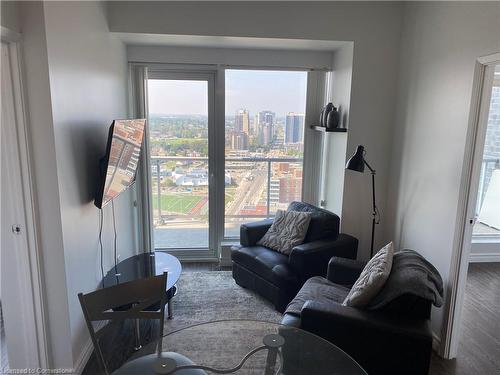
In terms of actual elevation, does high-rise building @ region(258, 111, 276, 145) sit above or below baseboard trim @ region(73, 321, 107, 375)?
above

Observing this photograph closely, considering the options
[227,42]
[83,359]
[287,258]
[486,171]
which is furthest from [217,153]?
[486,171]

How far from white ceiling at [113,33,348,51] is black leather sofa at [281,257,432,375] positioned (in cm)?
236

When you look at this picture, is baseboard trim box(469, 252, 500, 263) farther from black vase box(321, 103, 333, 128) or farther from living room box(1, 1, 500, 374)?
black vase box(321, 103, 333, 128)

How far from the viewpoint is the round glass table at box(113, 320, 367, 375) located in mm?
1809

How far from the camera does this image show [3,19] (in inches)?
68.6

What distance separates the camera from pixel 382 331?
80.0 inches

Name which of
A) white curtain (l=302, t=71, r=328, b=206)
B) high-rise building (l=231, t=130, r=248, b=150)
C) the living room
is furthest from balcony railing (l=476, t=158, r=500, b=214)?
high-rise building (l=231, t=130, r=248, b=150)

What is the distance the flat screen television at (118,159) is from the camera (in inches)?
98.4

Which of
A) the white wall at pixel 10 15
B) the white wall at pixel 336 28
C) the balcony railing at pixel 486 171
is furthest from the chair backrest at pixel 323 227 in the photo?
the white wall at pixel 10 15

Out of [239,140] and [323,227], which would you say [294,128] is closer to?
[239,140]

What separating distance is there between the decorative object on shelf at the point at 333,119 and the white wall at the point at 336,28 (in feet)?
0.57

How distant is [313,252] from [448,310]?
1058mm

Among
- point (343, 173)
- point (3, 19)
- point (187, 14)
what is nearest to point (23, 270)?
point (3, 19)

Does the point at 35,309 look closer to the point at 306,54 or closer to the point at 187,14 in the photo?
the point at 187,14
